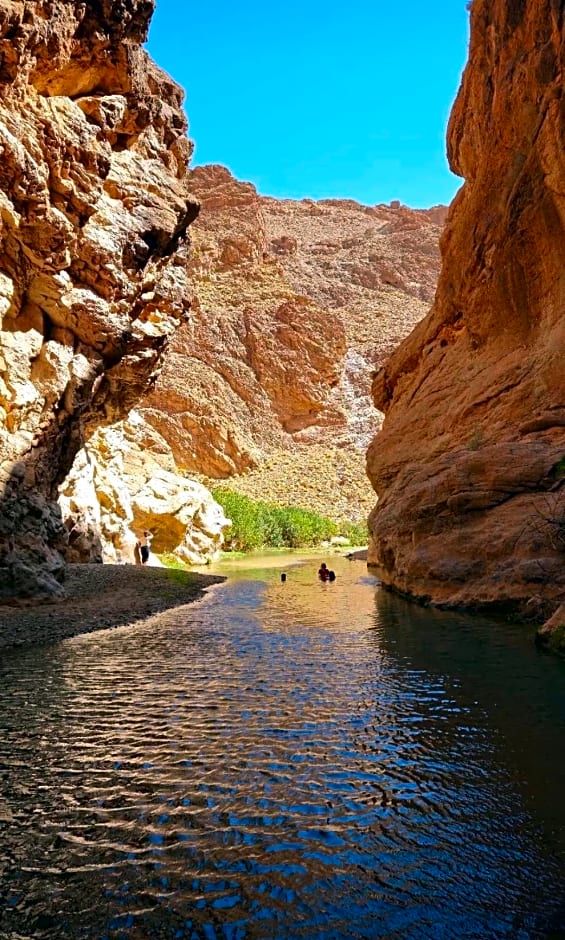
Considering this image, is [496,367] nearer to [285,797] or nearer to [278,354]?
[285,797]

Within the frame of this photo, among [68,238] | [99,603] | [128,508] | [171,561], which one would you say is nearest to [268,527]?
[171,561]

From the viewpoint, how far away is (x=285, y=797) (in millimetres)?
5406

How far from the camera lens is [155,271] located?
79.1 feet

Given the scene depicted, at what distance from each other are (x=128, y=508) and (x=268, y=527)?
77.4 feet

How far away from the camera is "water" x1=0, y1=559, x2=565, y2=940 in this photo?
12.6 ft

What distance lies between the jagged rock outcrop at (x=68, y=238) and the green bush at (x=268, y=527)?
27.2 metres

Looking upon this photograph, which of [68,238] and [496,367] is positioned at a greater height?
[68,238]

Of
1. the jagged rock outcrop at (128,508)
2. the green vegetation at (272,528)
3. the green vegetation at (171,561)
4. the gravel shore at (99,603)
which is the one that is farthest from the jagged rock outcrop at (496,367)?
the green vegetation at (272,528)

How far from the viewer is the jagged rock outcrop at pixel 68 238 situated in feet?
54.5

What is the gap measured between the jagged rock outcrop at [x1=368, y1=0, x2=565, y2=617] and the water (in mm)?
4063

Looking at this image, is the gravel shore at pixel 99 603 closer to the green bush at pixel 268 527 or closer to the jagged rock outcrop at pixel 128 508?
the jagged rock outcrop at pixel 128 508

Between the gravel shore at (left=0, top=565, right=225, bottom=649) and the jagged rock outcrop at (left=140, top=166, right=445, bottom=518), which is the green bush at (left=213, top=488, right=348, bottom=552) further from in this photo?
the gravel shore at (left=0, top=565, right=225, bottom=649)

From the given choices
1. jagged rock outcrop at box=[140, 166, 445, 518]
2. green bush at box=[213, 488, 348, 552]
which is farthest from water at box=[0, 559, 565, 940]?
jagged rock outcrop at box=[140, 166, 445, 518]

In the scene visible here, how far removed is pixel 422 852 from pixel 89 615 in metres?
12.0
